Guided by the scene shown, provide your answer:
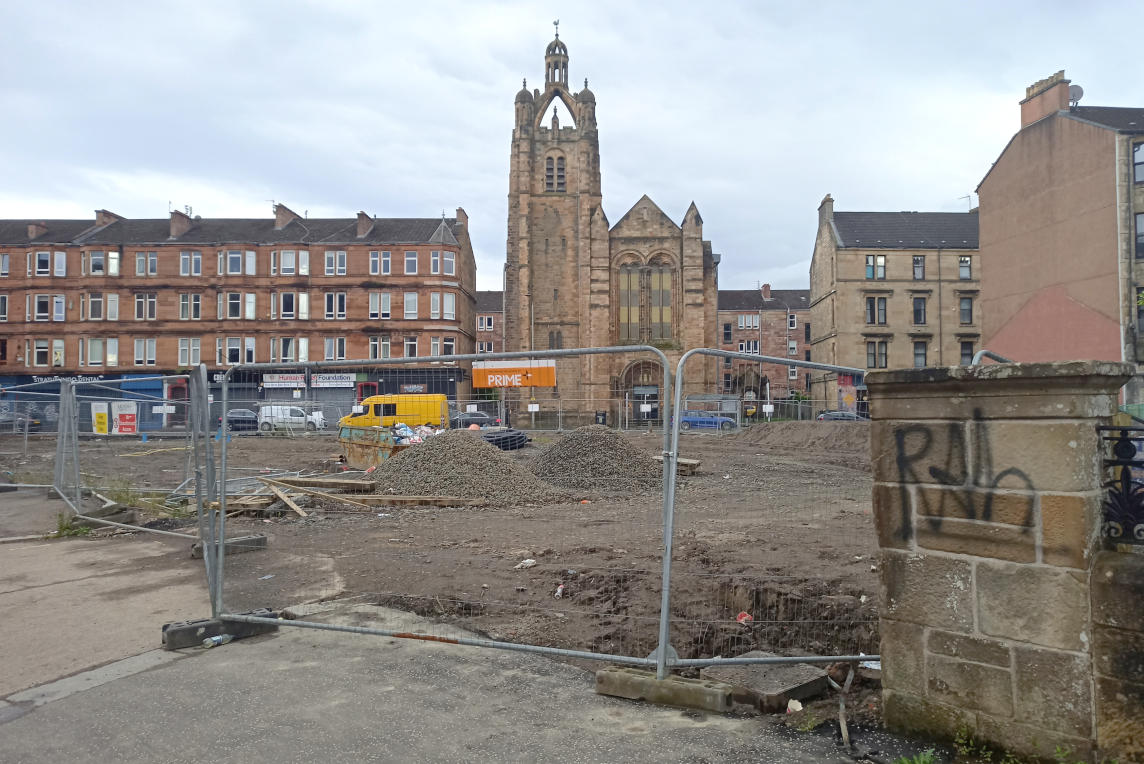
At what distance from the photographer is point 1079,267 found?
3619 centimetres

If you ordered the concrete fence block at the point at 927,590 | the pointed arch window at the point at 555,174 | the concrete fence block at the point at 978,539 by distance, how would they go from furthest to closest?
the pointed arch window at the point at 555,174
the concrete fence block at the point at 927,590
the concrete fence block at the point at 978,539

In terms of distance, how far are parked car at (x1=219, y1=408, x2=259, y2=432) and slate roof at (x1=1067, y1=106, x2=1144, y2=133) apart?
131ft

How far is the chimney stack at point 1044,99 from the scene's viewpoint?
3794cm

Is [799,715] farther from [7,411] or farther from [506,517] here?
[7,411]

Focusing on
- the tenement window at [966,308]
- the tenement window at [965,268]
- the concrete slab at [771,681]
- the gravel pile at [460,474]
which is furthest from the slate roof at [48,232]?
the tenement window at [966,308]

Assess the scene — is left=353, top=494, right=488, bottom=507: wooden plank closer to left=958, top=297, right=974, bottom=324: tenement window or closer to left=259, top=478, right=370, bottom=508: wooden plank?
left=259, top=478, right=370, bottom=508: wooden plank

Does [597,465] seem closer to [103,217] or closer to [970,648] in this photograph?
[970,648]

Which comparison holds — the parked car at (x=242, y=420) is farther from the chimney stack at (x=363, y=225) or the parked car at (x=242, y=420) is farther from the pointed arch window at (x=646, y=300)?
the pointed arch window at (x=646, y=300)

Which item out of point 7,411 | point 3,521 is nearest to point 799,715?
point 3,521

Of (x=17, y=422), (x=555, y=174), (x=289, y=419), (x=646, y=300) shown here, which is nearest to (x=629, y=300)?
(x=646, y=300)

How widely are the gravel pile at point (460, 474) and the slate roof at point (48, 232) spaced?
5333 centimetres

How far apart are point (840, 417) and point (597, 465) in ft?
36.0

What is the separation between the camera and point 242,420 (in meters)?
14.2

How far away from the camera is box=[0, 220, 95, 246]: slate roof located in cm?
5462
